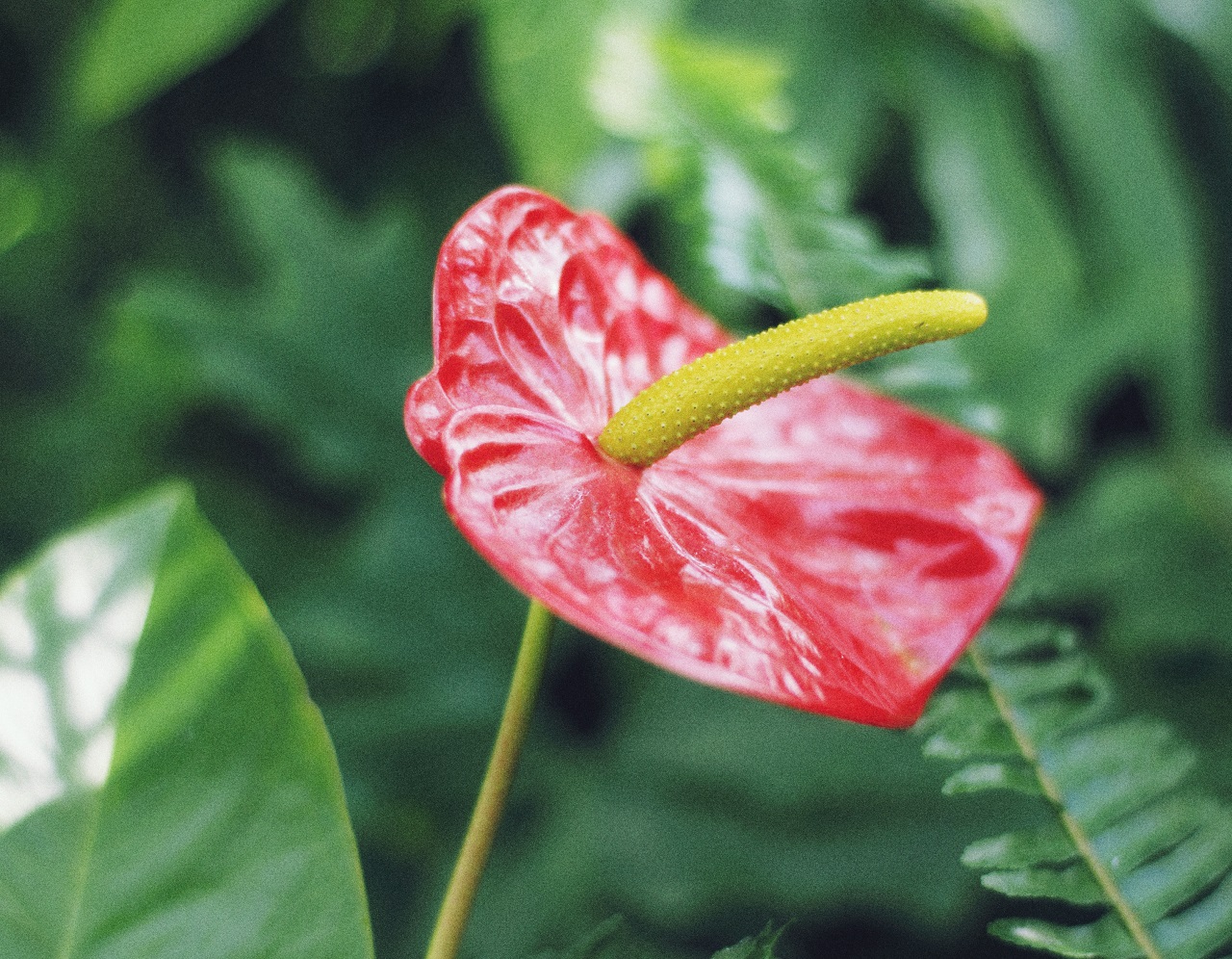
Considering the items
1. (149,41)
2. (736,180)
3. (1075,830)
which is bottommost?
(1075,830)

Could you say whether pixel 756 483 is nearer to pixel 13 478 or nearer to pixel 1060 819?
pixel 1060 819

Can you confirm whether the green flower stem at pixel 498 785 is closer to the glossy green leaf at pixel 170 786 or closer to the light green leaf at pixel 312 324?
the glossy green leaf at pixel 170 786

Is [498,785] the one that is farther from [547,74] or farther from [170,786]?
[547,74]

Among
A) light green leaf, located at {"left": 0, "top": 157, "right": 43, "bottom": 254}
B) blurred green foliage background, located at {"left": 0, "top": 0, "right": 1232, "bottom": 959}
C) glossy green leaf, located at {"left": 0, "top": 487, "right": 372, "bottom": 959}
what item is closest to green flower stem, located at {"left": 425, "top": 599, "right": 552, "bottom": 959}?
glossy green leaf, located at {"left": 0, "top": 487, "right": 372, "bottom": 959}

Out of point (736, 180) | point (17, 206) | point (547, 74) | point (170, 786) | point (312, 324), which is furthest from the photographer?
point (17, 206)

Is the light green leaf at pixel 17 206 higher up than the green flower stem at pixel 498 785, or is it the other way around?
the light green leaf at pixel 17 206

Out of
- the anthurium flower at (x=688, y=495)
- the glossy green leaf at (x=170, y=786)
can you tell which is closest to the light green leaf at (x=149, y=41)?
the anthurium flower at (x=688, y=495)

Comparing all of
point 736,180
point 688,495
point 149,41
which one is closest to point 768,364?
point 688,495

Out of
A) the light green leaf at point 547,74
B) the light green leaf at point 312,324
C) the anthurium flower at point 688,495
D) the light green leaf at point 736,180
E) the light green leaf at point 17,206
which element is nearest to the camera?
the anthurium flower at point 688,495

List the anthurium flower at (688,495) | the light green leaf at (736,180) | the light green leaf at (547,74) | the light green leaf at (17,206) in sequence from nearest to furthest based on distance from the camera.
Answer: the anthurium flower at (688,495)
the light green leaf at (736,180)
the light green leaf at (547,74)
the light green leaf at (17,206)
